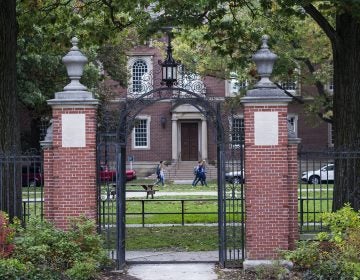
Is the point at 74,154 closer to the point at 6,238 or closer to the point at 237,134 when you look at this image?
the point at 6,238

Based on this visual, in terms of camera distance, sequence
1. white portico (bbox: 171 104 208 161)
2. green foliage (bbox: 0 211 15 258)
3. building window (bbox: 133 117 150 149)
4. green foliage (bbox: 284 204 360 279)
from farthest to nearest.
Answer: building window (bbox: 133 117 150 149) < white portico (bbox: 171 104 208 161) < green foliage (bbox: 0 211 15 258) < green foliage (bbox: 284 204 360 279)

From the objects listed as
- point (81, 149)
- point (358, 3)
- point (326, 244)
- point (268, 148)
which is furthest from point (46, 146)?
point (358, 3)

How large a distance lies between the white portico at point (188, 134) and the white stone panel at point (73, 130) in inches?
1310

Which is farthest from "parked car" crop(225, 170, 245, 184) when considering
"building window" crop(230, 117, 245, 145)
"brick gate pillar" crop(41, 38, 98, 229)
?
"brick gate pillar" crop(41, 38, 98, 229)

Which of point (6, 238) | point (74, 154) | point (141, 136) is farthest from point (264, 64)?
point (141, 136)

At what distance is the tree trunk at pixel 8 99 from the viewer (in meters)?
13.7

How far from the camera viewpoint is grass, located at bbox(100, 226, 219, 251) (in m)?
15.4

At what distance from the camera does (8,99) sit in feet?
46.8

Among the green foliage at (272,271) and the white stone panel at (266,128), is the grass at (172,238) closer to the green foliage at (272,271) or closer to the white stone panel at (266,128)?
the green foliage at (272,271)

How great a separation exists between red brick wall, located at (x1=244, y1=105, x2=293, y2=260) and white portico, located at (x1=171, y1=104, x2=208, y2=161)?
1306 inches

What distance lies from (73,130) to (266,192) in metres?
3.57

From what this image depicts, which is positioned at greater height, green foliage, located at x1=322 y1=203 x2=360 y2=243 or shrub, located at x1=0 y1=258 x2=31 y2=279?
green foliage, located at x1=322 y1=203 x2=360 y2=243

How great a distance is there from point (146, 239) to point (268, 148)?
207 inches

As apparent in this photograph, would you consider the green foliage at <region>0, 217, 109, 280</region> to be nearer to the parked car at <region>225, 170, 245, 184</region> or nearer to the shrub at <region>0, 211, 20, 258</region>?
the shrub at <region>0, 211, 20, 258</region>
